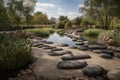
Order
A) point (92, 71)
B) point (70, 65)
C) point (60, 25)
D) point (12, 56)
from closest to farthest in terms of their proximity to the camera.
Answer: point (92, 71) < point (12, 56) < point (70, 65) < point (60, 25)

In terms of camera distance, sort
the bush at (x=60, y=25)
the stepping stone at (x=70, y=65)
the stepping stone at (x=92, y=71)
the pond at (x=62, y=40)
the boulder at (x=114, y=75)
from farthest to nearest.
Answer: the bush at (x=60, y=25) → the pond at (x=62, y=40) → the stepping stone at (x=70, y=65) → the stepping stone at (x=92, y=71) → the boulder at (x=114, y=75)

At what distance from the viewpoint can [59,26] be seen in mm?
36188

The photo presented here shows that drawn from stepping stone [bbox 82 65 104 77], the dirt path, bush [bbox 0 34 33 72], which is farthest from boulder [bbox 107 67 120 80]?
bush [bbox 0 34 33 72]

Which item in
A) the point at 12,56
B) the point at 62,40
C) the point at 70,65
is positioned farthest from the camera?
the point at 62,40

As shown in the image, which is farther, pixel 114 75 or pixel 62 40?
pixel 62 40

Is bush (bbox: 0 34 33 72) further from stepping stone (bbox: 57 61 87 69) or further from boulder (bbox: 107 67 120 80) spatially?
boulder (bbox: 107 67 120 80)

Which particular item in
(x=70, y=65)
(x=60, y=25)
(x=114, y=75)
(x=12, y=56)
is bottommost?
(x=114, y=75)

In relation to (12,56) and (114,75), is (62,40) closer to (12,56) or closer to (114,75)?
(12,56)

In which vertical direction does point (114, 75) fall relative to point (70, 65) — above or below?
below

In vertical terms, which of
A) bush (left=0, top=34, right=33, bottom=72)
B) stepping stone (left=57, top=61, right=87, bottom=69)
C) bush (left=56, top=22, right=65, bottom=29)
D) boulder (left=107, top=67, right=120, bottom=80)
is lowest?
boulder (left=107, top=67, right=120, bottom=80)

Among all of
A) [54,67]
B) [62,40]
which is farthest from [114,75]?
[62,40]

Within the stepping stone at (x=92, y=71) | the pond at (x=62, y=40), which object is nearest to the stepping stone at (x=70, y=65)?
the stepping stone at (x=92, y=71)

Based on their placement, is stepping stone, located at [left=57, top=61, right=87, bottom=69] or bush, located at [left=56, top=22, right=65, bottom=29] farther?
bush, located at [left=56, top=22, right=65, bottom=29]

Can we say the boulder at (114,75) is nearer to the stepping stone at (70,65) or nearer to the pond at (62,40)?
the stepping stone at (70,65)
